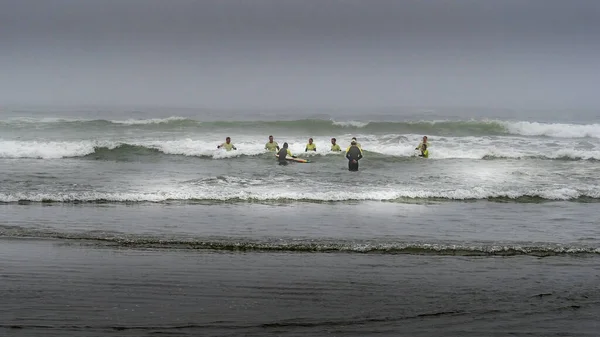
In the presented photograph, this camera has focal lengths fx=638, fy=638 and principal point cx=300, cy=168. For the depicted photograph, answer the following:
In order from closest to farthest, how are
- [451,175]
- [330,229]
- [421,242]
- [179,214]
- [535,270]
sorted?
1. [535,270]
2. [421,242]
3. [330,229]
4. [179,214]
5. [451,175]

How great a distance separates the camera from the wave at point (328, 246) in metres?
9.95

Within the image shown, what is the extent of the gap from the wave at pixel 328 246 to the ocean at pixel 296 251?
1.5 inches

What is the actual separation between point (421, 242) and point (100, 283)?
521 cm

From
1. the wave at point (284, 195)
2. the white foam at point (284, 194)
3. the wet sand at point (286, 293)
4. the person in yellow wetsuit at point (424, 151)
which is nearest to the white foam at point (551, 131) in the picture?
the person in yellow wetsuit at point (424, 151)

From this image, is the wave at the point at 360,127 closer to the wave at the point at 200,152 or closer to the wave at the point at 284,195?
the wave at the point at 200,152

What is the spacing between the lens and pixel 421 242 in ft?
34.5

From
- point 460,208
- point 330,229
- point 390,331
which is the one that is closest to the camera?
point 390,331

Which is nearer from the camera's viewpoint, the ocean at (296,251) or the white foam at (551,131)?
the ocean at (296,251)

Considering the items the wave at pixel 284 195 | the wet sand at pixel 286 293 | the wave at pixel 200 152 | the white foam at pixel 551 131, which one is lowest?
the wet sand at pixel 286 293

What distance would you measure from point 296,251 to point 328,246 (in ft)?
1.87

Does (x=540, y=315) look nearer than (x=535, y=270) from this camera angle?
Yes

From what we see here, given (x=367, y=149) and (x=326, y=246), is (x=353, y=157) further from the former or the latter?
(x=326, y=246)

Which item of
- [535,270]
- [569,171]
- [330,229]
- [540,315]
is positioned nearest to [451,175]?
[569,171]

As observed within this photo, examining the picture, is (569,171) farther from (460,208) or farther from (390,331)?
(390,331)
